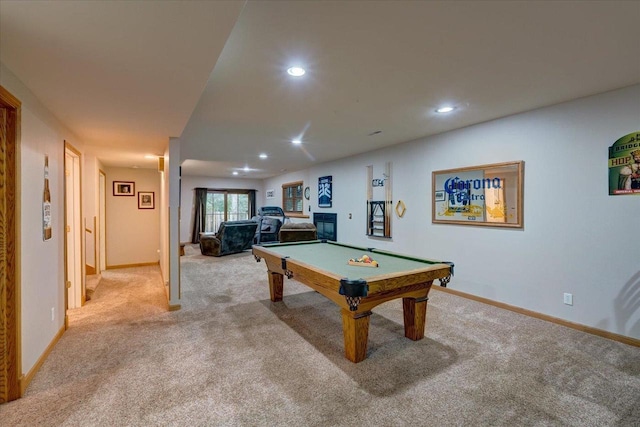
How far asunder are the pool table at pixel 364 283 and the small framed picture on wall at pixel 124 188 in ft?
14.6

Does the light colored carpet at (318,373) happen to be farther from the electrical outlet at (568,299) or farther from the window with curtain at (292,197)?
the window with curtain at (292,197)

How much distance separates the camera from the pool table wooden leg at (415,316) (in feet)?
9.05

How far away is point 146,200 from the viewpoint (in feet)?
20.9

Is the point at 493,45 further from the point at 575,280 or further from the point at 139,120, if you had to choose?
the point at 139,120

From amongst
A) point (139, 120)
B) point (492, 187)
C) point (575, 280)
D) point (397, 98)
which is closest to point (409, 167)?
point (492, 187)

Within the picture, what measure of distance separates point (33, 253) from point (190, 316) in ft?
5.38

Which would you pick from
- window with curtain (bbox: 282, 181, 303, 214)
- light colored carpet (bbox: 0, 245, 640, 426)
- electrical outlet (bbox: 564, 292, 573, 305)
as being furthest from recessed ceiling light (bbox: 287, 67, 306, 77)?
window with curtain (bbox: 282, 181, 303, 214)

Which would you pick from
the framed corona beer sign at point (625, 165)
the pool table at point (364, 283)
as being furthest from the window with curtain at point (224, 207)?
the framed corona beer sign at point (625, 165)

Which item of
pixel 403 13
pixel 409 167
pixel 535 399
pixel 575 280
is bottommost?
pixel 535 399

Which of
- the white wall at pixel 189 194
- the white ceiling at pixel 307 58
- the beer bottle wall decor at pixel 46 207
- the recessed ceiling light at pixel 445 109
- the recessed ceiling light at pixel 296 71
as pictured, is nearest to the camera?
the white ceiling at pixel 307 58

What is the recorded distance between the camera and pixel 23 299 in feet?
6.93

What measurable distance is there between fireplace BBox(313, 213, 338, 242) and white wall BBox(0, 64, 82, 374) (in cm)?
509

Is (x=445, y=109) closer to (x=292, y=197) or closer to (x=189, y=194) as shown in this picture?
(x=292, y=197)

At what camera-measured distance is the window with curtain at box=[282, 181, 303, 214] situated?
923 cm
